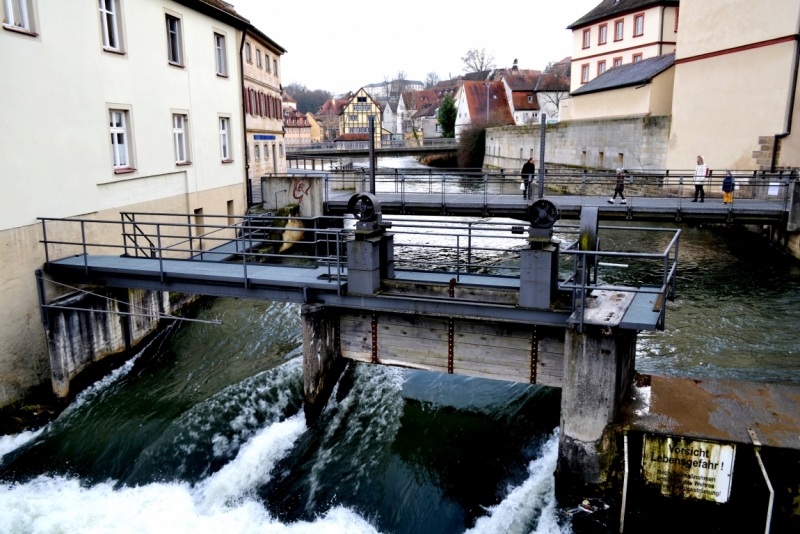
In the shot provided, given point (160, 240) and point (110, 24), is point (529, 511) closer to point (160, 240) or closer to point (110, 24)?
point (160, 240)

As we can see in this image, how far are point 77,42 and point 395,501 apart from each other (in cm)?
1026

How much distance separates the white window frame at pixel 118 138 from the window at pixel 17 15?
2.70 m

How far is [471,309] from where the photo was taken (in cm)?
906

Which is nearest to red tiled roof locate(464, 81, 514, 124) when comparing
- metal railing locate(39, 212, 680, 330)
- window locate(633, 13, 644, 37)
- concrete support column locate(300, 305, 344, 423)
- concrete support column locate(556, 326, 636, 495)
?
window locate(633, 13, 644, 37)

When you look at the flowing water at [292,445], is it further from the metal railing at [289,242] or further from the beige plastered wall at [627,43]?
the beige plastered wall at [627,43]

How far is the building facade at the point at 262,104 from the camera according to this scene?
31.2m

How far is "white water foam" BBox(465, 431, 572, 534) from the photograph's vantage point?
803 cm

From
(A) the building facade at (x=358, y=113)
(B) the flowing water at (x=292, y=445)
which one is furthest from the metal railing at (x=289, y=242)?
(A) the building facade at (x=358, y=113)

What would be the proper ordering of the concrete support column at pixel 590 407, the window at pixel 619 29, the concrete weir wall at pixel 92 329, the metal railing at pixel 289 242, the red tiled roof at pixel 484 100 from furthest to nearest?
1. the red tiled roof at pixel 484 100
2. the window at pixel 619 29
3. the concrete weir wall at pixel 92 329
4. the metal railing at pixel 289 242
5. the concrete support column at pixel 590 407

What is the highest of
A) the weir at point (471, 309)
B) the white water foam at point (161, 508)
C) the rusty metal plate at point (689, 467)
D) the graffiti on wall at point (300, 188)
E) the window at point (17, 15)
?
the window at point (17, 15)

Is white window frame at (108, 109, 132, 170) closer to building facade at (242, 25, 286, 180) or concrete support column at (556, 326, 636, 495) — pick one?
concrete support column at (556, 326, 636, 495)

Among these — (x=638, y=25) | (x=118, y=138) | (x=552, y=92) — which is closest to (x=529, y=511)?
(x=118, y=138)

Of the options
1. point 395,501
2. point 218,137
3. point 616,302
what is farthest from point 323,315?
point 218,137

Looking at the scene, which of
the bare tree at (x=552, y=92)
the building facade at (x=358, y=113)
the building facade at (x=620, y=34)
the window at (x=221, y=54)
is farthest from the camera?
the building facade at (x=358, y=113)
